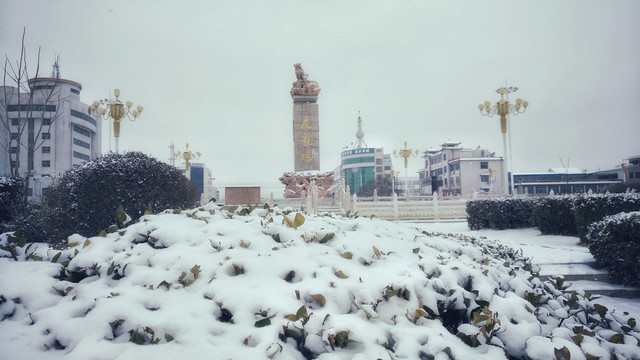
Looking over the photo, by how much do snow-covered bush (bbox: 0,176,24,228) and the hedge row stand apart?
46.0 feet

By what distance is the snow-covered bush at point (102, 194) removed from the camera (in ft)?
19.2

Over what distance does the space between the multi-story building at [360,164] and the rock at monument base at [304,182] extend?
1768 inches

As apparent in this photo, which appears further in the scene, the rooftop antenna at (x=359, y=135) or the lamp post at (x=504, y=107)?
the rooftop antenna at (x=359, y=135)

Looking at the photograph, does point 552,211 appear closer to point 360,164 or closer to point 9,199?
point 9,199

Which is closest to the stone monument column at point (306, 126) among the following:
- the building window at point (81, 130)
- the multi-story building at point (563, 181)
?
the multi-story building at point (563, 181)

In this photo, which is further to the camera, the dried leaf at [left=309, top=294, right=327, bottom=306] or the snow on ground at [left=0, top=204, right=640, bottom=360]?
the dried leaf at [left=309, top=294, right=327, bottom=306]

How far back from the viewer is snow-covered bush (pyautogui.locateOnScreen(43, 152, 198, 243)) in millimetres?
5863

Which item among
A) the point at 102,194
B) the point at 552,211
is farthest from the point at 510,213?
the point at 102,194

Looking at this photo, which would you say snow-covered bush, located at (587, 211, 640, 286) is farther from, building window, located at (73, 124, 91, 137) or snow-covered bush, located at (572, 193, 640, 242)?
building window, located at (73, 124, 91, 137)

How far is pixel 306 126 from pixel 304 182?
4220 millimetres

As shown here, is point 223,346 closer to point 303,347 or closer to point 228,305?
point 228,305

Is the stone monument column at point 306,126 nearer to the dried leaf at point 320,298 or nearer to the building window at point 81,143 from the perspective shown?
the dried leaf at point 320,298

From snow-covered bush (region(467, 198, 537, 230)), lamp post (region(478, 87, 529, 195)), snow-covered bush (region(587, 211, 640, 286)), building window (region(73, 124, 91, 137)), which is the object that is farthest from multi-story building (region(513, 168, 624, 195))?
building window (region(73, 124, 91, 137))

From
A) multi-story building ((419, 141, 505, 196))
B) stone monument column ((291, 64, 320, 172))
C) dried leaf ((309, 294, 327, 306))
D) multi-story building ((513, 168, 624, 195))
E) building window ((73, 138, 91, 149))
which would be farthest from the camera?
multi-story building ((513, 168, 624, 195))
